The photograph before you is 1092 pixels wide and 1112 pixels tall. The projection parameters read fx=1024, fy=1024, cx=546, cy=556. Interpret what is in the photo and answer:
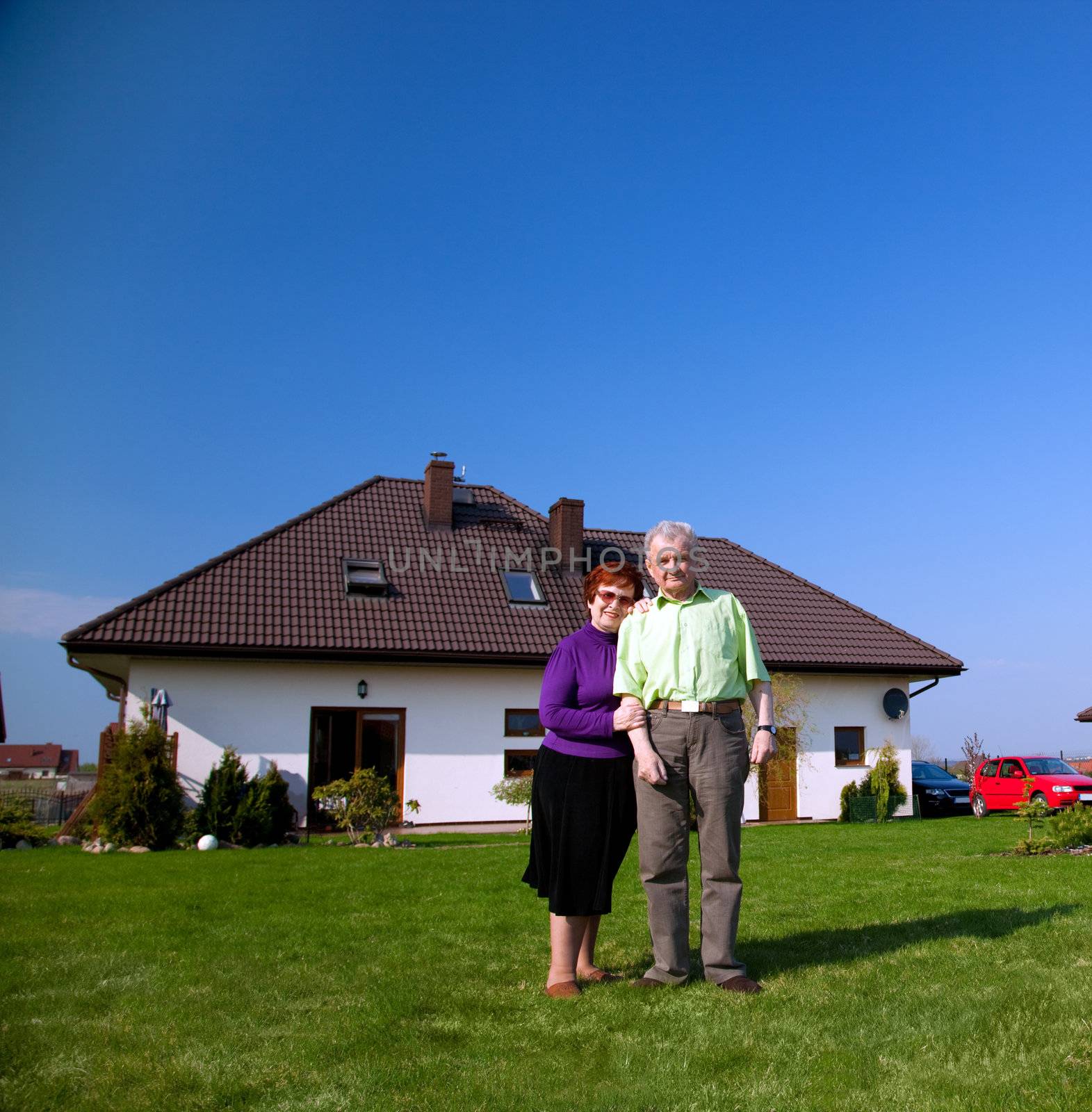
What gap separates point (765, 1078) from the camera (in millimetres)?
3111

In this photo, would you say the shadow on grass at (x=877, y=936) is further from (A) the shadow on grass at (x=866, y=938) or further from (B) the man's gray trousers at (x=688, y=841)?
(B) the man's gray trousers at (x=688, y=841)

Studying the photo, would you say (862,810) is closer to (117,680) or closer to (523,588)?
(523,588)

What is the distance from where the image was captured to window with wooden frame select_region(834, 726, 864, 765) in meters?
20.3

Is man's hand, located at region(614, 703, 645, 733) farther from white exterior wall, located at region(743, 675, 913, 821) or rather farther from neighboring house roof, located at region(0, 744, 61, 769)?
neighboring house roof, located at region(0, 744, 61, 769)

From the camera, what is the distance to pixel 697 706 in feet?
14.1

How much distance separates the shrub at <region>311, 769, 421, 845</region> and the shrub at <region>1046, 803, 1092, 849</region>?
839 centimetres

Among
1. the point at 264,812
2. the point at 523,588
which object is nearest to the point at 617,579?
the point at 264,812

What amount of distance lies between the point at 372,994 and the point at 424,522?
54.9 feet

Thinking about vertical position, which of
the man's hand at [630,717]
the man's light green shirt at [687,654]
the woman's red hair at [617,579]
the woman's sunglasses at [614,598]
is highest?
the woman's red hair at [617,579]

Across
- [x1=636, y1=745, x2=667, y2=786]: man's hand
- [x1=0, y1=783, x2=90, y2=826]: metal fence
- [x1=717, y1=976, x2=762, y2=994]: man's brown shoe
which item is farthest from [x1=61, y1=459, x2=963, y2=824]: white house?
[x1=717, y1=976, x2=762, y2=994]: man's brown shoe

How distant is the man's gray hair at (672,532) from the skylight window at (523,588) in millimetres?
14848

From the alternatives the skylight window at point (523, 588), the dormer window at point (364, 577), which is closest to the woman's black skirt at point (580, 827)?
the dormer window at point (364, 577)

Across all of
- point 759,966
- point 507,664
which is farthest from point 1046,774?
point 759,966

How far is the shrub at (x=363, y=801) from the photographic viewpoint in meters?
14.1
